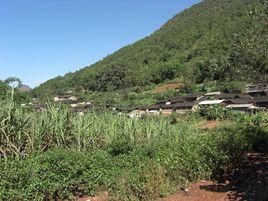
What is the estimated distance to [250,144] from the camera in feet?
32.8

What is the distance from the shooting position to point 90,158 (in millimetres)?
8336

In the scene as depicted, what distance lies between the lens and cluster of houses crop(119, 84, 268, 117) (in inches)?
1994

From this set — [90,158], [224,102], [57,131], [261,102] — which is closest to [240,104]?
[261,102]

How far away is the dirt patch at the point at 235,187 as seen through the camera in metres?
6.88

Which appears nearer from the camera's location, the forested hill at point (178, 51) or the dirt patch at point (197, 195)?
the dirt patch at point (197, 195)

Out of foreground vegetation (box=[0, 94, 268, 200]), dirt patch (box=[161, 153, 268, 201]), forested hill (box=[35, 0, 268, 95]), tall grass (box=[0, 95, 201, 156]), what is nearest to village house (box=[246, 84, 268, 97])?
forested hill (box=[35, 0, 268, 95])

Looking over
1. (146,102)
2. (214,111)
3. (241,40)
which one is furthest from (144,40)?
(241,40)

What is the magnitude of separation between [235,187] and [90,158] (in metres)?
2.81

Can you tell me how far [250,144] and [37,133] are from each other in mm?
4929

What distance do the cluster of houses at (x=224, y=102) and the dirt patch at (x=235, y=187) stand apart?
118 ft

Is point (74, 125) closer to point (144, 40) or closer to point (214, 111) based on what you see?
point (214, 111)

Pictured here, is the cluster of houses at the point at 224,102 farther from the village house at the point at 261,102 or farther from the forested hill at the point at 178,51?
the forested hill at the point at 178,51

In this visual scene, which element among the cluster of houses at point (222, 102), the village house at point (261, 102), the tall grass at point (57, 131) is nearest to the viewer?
the tall grass at point (57, 131)

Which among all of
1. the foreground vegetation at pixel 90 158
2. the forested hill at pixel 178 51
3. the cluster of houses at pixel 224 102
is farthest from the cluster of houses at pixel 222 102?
the foreground vegetation at pixel 90 158
